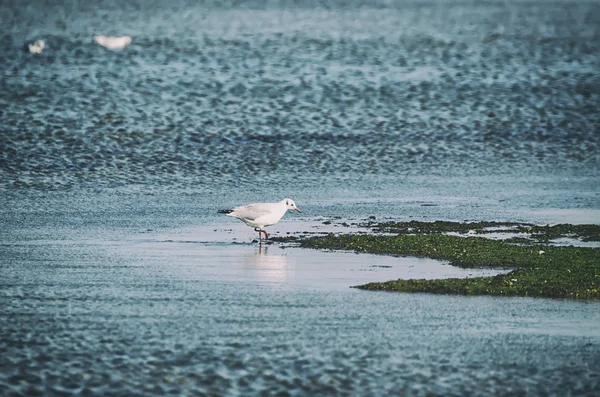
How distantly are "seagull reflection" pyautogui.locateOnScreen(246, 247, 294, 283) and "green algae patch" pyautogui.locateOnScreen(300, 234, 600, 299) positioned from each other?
0.94m

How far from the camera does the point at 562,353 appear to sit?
39.7 ft

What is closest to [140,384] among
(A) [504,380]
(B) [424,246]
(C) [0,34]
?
(A) [504,380]

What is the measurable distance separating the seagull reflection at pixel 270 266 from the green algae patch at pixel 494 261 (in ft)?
3.09

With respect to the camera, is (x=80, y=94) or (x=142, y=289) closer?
(x=142, y=289)

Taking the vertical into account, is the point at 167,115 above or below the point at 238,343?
above

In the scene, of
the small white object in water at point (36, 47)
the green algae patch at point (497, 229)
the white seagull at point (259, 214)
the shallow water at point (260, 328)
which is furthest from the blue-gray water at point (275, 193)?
the green algae patch at point (497, 229)

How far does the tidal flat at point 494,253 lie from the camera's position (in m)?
14.8

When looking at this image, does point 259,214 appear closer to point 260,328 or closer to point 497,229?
point 497,229

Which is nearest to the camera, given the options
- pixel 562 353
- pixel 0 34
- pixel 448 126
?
pixel 562 353

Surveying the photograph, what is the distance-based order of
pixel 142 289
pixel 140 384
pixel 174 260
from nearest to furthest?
pixel 140 384
pixel 142 289
pixel 174 260

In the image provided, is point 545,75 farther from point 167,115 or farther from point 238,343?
point 238,343

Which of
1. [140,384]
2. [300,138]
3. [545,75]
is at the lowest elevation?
[140,384]

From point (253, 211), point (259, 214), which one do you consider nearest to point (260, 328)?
point (259, 214)

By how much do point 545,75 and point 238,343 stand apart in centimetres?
3178
